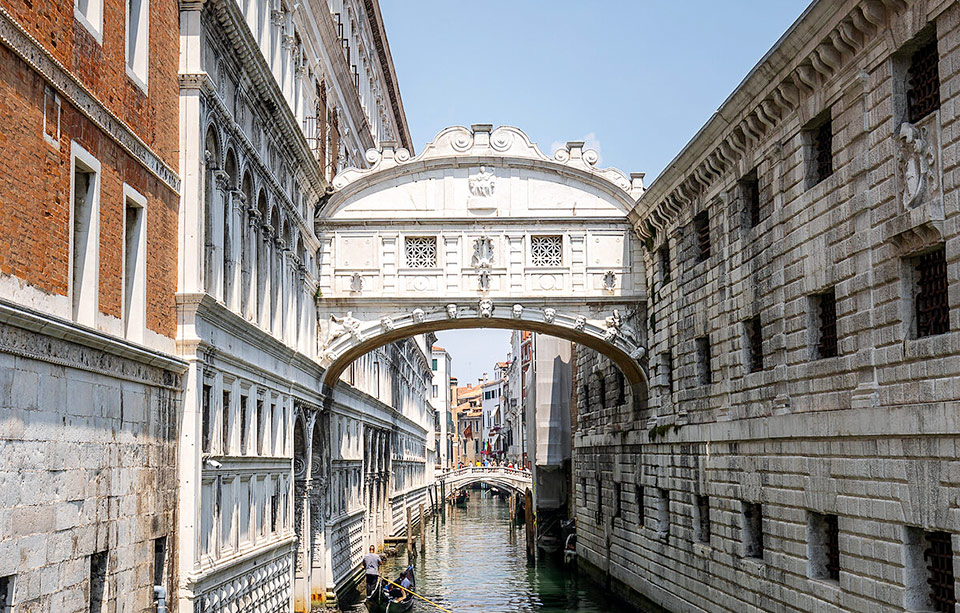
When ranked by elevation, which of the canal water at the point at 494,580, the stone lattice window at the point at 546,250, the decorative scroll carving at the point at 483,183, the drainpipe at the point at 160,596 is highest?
the decorative scroll carving at the point at 483,183

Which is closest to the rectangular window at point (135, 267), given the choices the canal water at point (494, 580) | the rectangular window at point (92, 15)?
the rectangular window at point (92, 15)

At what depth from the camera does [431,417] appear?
67.1m

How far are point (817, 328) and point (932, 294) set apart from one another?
2835mm

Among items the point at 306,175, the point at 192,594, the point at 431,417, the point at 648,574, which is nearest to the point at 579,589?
the point at 648,574

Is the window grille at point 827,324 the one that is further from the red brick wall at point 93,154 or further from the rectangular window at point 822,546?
the red brick wall at point 93,154

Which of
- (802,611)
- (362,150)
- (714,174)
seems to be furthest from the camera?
(362,150)

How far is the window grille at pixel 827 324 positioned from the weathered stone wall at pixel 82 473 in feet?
25.6

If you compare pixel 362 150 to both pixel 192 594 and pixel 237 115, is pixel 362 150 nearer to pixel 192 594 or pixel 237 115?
pixel 237 115

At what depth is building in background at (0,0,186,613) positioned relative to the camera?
845 centimetres

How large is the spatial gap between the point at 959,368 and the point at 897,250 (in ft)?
5.64

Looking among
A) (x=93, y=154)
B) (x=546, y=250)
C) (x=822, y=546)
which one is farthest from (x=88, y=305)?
(x=546, y=250)

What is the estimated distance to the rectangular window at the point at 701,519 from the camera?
18.8 m

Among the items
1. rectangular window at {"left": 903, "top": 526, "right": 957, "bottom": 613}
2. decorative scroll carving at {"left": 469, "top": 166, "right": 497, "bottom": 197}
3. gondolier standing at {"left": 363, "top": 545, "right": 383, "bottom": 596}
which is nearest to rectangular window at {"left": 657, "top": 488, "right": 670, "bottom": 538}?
gondolier standing at {"left": 363, "top": 545, "right": 383, "bottom": 596}

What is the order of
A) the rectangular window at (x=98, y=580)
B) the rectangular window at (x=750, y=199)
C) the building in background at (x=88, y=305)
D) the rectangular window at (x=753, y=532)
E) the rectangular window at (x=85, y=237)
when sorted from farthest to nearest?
the rectangular window at (x=750, y=199) → the rectangular window at (x=753, y=532) → the rectangular window at (x=98, y=580) → the rectangular window at (x=85, y=237) → the building in background at (x=88, y=305)
